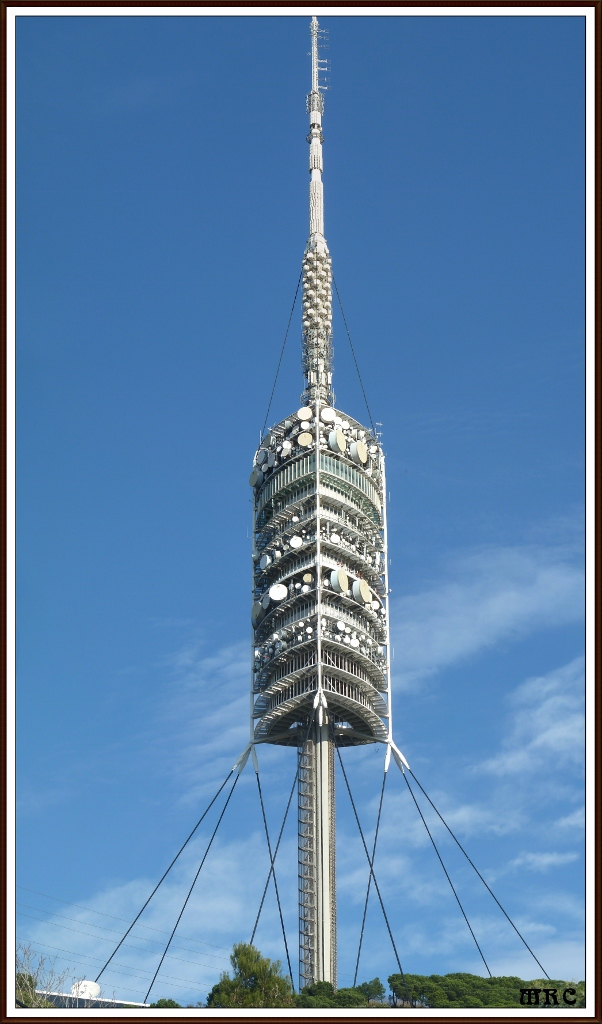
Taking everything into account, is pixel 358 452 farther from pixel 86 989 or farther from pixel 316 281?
pixel 86 989

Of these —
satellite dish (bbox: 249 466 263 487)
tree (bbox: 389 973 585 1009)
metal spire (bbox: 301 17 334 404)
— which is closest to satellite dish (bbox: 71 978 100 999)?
tree (bbox: 389 973 585 1009)

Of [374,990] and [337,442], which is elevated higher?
[337,442]

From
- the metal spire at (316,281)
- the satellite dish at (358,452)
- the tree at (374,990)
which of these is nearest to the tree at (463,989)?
the tree at (374,990)

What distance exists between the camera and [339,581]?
114500mm

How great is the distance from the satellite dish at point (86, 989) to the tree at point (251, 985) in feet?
29.6

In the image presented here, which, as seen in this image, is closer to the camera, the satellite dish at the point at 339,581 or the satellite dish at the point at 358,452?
the satellite dish at the point at 339,581

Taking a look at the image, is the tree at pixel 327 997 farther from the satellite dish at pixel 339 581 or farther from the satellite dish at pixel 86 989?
the satellite dish at pixel 339 581

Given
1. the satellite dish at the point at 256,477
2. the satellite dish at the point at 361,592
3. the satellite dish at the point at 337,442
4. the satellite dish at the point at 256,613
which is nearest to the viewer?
the satellite dish at the point at 361,592

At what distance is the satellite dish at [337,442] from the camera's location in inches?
4739

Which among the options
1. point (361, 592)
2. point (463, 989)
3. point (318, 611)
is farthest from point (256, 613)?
point (463, 989)

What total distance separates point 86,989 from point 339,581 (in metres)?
33.0

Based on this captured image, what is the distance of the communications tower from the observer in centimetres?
11250

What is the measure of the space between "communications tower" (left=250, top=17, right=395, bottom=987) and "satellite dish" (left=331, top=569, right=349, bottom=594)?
3.7 inches

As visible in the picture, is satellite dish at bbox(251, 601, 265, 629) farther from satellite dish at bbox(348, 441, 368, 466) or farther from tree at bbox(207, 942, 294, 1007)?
tree at bbox(207, 942, 294, 1007)
